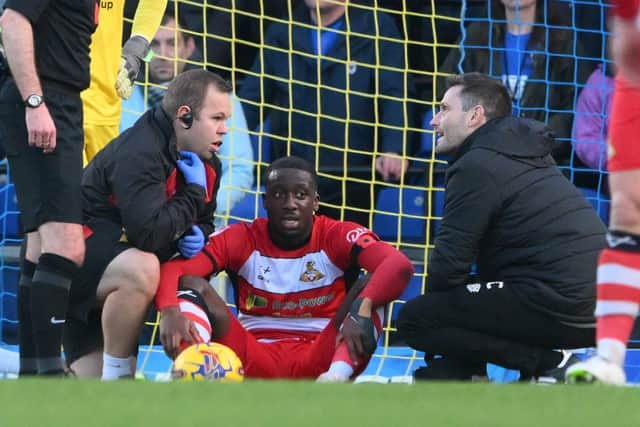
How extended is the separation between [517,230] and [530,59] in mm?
2196

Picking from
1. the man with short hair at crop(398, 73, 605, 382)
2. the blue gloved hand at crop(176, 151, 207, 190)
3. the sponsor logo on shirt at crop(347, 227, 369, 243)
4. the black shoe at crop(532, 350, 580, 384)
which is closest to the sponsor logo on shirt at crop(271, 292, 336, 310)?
the sponsor logo on shirt at crop(347, 227, 369, 243)

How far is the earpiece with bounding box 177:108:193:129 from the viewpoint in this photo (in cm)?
505

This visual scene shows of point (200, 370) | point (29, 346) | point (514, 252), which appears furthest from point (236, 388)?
point (514, 252)

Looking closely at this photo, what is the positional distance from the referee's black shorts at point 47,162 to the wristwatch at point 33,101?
0.11m

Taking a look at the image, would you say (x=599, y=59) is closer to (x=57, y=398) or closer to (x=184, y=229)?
(x=184, y=229)

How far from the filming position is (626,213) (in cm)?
352

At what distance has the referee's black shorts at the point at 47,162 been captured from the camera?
448 cm

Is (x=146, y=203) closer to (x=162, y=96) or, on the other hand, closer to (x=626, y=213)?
(x=626, y=213)

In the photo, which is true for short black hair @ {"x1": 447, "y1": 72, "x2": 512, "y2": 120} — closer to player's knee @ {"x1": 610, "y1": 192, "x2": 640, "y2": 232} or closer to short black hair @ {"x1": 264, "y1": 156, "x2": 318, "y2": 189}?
short black hair @ {"x1": 264, "y1": 156, "x2": 318, "y2": 189}

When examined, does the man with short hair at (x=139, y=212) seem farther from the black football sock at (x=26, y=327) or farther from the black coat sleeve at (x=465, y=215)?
the black coat sleeve at (x=465, y=215)

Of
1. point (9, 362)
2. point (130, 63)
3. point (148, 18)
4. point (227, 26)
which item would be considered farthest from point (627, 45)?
point (227, 26)

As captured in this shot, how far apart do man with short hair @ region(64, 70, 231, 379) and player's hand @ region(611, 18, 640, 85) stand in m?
1.90

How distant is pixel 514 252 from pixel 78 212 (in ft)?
5.06

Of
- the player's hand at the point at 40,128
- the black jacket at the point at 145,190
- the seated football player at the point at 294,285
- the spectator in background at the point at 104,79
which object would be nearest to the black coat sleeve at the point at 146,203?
the black jacket at the point at 145,190
